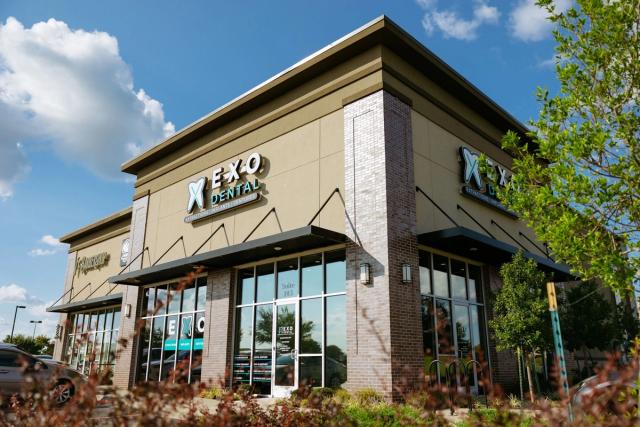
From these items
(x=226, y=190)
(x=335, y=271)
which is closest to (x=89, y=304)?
(x=226, y=190)

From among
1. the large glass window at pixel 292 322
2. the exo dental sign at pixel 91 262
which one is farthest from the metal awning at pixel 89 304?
the large glass window at pixel 292 322

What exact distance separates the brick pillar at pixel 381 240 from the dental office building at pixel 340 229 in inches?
1.7

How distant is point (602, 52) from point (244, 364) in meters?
12.6

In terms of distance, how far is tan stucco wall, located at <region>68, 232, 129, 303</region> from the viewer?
27797mm

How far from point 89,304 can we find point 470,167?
20.0 m

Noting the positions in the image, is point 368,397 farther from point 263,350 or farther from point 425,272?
point 263,350

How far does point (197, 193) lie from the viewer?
19.5 meters

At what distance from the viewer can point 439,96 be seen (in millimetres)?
16938

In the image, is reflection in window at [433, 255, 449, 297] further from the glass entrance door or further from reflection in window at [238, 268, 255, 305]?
reflection in window at [238, 268, 255, 305]

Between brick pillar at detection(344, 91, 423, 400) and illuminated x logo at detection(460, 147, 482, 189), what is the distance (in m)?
3.16

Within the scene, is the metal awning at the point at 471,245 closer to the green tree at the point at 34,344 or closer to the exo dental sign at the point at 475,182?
the exo dental sign at the point at 475,182

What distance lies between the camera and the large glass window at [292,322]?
543 inches

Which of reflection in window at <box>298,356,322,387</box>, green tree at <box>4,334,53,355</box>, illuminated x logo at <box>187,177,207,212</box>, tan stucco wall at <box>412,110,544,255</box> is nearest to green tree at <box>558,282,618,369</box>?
tan stucco wall at <box>412,110,544,255</box>

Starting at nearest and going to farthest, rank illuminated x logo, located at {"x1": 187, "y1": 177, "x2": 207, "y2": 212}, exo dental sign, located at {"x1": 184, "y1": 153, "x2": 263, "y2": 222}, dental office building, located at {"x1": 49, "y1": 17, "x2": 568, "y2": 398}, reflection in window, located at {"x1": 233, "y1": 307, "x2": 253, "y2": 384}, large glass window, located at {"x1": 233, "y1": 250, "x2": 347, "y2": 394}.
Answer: dental office building, located at {"x1": 49, "y1": 17, "x2": 568, "y2": 398} → large glass window, located at {"x1": 233, "y1": 250, "x2": 347, "y2": 394} → reflection in window, located at {"x1": 233, "y1": 307, "x2": 253, "y2": 384} → exo dental sign, located at {"x1": 184, "y1": 153, "x2": 263, "y2": 222} → illuminated x logo, located at {"x1": 187, "y1": 177, "x2": 207, "y2": 212}
